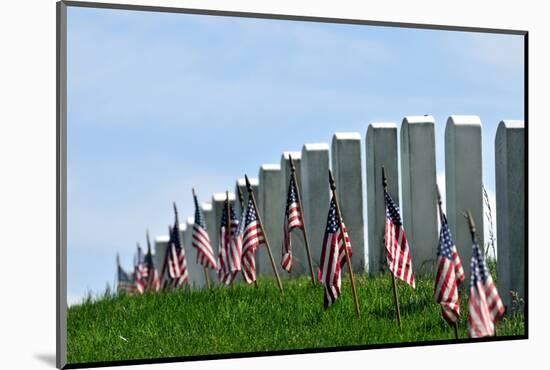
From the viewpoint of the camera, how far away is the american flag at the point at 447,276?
10.0 metres

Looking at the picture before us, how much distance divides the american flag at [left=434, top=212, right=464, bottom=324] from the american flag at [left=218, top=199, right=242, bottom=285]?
8.92 ft

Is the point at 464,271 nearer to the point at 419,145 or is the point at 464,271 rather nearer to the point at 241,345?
the point at 419,145

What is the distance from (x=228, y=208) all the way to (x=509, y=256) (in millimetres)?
2854

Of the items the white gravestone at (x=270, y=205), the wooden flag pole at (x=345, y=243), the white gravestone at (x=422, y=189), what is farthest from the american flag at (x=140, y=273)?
the wooden flag pole at (x=345, y=243)

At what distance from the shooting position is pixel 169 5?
1017 centimetres

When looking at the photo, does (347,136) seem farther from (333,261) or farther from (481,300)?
(481,300)

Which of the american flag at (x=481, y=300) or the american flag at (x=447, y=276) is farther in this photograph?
the american flag at (x=447, y=276)

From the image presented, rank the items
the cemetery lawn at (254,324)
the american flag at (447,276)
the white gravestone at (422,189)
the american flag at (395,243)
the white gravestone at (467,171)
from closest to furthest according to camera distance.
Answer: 1. the american flag at (447,276)
2. the cemetery lawn at (254,324)
3. the american flag at (395,243)
4. the white gravestone at (467,171)
5. the white gravestone at (422,189)

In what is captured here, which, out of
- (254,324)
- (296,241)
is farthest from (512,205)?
A: (296,241)

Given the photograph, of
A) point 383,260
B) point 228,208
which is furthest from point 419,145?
point 228,208

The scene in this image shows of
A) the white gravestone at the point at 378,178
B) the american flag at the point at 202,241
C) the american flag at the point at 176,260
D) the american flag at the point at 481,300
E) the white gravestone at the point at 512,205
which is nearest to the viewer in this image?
the american flag at the point at 481,300

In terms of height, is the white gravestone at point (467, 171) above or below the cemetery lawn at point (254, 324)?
above

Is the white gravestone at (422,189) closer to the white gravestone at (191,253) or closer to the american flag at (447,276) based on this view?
the american flag at (447,276)

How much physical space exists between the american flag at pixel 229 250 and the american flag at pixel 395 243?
2360 millimetres
